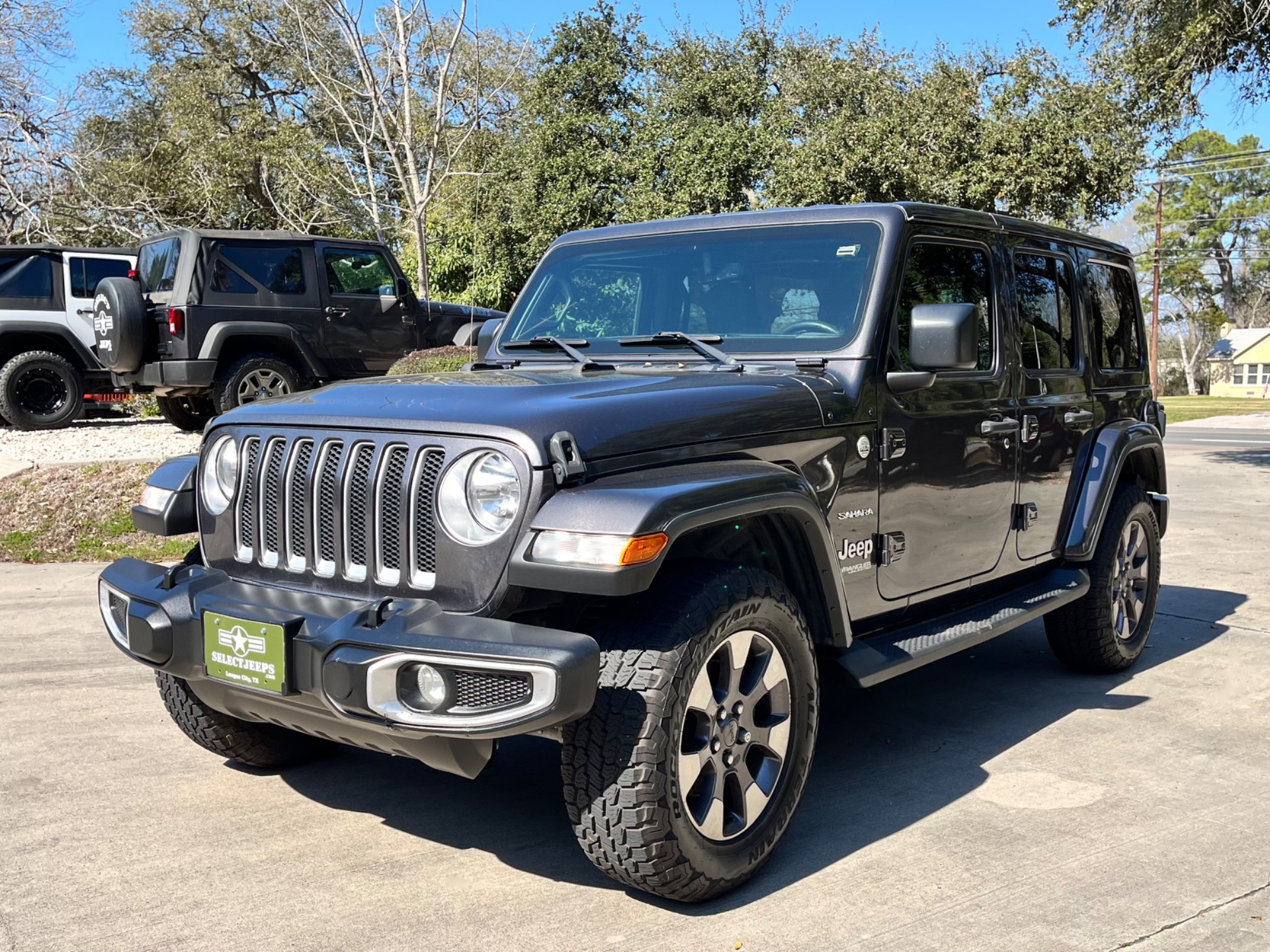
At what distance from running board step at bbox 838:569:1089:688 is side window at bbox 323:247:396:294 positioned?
30.9ft

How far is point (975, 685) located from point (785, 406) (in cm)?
250

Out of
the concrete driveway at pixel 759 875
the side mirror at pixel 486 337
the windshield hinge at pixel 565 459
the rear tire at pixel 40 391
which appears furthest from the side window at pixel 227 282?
the windshield hinge at pixel 565 459

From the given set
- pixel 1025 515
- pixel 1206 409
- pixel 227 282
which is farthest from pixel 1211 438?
pixel 1025 515

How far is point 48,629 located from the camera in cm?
647

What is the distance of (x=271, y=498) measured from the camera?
3.57 metres

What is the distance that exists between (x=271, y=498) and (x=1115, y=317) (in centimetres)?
434

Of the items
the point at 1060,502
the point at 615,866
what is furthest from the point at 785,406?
the point at 1060,502

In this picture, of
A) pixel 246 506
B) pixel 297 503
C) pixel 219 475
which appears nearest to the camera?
pixel 297 503

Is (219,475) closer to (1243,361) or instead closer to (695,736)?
(695,736)

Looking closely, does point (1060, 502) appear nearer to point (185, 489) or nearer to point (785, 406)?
point (785, 406)

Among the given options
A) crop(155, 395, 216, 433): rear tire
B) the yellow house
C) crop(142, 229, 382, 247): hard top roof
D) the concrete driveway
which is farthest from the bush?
the yellow house

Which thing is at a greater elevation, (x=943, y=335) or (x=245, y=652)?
(x=943, y=335)

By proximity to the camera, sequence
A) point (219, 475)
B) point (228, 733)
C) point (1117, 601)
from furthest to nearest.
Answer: point (1117, 601)
point (228, 733)
point (219, 475)

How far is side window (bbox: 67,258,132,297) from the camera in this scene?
13.9 meters
